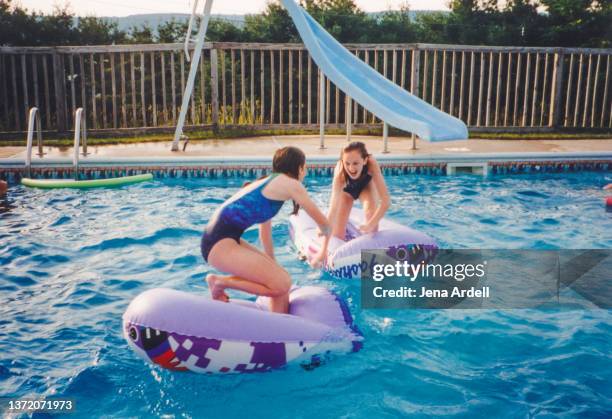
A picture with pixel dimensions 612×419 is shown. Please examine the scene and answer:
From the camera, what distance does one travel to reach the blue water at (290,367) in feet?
9.88

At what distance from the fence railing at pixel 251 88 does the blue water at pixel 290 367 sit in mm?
4335

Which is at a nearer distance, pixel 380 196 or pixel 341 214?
pixel 380 196

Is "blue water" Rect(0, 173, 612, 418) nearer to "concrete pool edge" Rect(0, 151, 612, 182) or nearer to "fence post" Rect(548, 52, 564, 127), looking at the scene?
"concrete pool edge" Rect(0, 151, 612, 182)

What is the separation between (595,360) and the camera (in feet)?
11.2

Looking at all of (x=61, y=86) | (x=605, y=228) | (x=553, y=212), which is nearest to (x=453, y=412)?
(x=605, y=228)

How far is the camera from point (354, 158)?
4.42m

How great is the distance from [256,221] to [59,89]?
7847 mm

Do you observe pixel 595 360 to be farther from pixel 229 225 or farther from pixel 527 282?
pixel 229 225

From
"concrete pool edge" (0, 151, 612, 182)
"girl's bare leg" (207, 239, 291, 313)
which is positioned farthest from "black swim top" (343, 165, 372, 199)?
"concrete pool edge" (0, 151, 612, 182)

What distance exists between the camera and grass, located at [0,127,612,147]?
9352 millimetres

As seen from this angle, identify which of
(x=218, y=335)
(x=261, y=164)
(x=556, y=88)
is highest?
(x=556, y=88)

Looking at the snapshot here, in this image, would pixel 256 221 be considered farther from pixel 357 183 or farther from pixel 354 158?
pixel 357 183

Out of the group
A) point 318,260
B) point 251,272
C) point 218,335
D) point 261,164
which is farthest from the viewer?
point 261,164

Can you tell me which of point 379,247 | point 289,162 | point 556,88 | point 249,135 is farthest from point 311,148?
point 289,162
